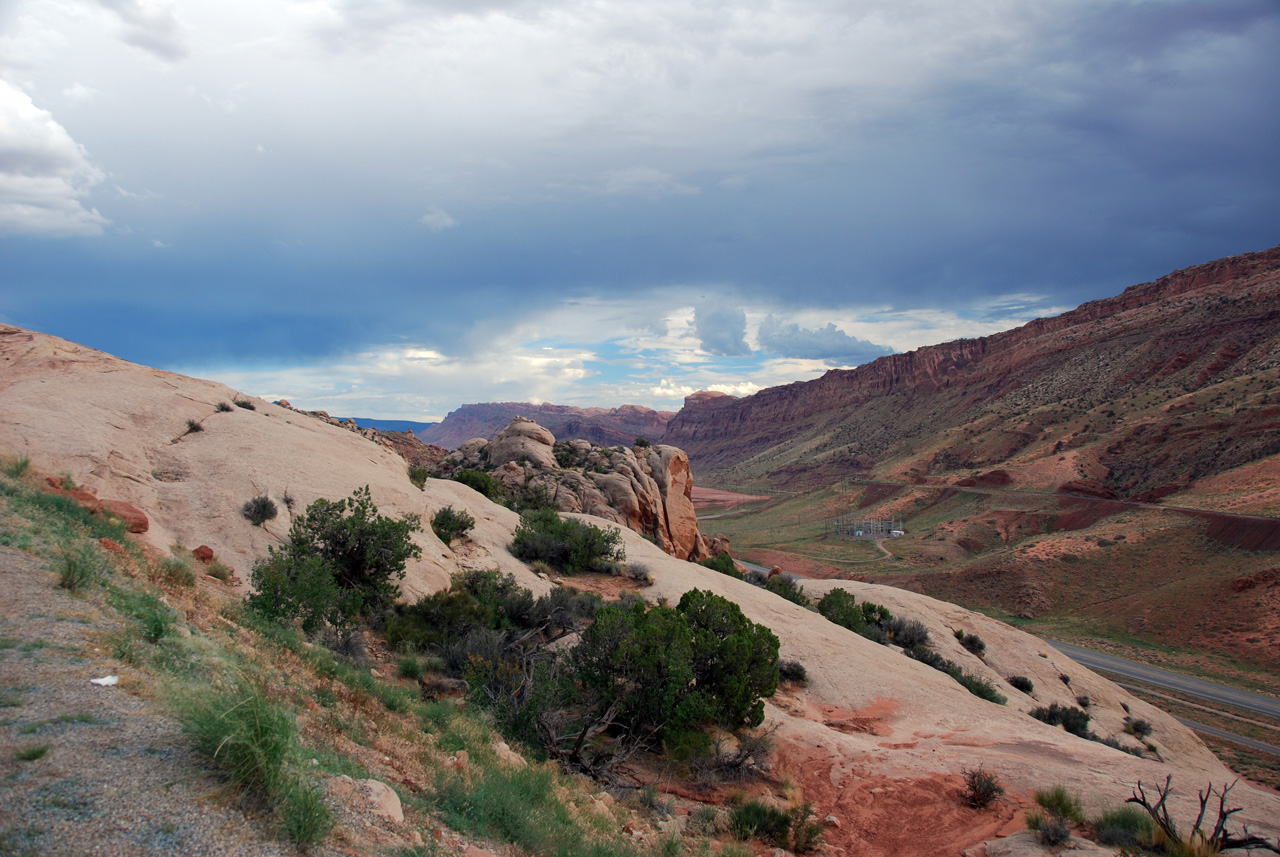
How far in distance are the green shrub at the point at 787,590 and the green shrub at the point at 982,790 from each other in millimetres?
14114

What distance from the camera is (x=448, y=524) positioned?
17156 mm

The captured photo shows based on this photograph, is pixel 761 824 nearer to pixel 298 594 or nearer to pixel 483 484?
pixel 298 594

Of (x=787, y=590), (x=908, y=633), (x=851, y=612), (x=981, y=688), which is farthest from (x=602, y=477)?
(x=981, y=688)

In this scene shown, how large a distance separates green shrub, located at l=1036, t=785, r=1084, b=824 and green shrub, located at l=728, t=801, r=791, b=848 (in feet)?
12.2

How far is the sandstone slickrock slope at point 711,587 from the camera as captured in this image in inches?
376

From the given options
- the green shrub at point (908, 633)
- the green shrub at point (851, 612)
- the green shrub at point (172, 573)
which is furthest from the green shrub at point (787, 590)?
the green shrub at point (172, 573)

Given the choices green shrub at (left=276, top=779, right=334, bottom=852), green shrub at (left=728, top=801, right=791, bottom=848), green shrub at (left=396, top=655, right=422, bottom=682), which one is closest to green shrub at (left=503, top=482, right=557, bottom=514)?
green shrub at (left=396, top=655, right=422, bottom=682)

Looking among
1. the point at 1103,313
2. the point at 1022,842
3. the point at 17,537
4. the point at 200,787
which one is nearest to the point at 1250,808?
the point at 1022,842

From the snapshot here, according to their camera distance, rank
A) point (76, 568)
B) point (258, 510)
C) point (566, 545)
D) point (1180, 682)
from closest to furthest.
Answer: point (76, 568)
point (258, 510)
point (566, 545)
point (1180, 682)

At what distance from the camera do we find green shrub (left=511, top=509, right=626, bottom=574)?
60.9 ft

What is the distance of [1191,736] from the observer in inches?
845

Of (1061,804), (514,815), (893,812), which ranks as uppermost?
(514,815)

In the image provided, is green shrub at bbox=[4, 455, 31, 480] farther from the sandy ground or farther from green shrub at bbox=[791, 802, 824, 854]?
the sandy ground

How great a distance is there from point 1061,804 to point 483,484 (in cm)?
2182
